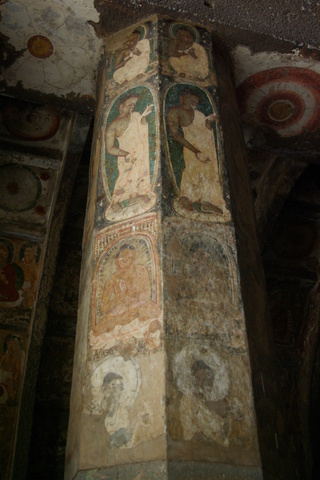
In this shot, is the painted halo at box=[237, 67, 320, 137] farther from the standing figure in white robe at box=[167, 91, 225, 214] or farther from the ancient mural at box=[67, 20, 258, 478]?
the standing figure in white robe at box=[167, 91, 225, 214]

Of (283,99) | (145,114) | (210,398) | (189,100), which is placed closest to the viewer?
(210,398)

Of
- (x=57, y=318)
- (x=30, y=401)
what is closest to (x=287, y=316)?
(x=57, y=318)

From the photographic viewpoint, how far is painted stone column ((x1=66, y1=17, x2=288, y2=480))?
99.2 inches

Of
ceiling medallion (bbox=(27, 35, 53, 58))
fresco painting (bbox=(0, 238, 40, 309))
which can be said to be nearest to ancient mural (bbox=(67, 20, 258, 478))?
ceiling medallion (bbox=(27, 35, 53, 58))

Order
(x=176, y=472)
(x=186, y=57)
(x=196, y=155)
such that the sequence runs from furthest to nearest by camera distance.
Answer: (x=186, y=57)
(x=196, y=155)
(x=176, y=472)

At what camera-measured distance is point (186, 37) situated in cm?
400

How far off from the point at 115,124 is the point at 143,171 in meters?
0.54

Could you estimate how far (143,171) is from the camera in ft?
11.0

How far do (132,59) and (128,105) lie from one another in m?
0.42

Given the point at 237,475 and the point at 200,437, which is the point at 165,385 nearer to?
the point at 200,437

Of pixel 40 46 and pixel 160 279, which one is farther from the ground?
pixel 40 46

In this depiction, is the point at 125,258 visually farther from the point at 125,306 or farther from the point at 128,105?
the point at 128,105

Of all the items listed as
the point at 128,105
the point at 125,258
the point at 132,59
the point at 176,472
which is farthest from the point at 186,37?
the point at 176,472

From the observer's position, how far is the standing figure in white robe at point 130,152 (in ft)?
10.8
